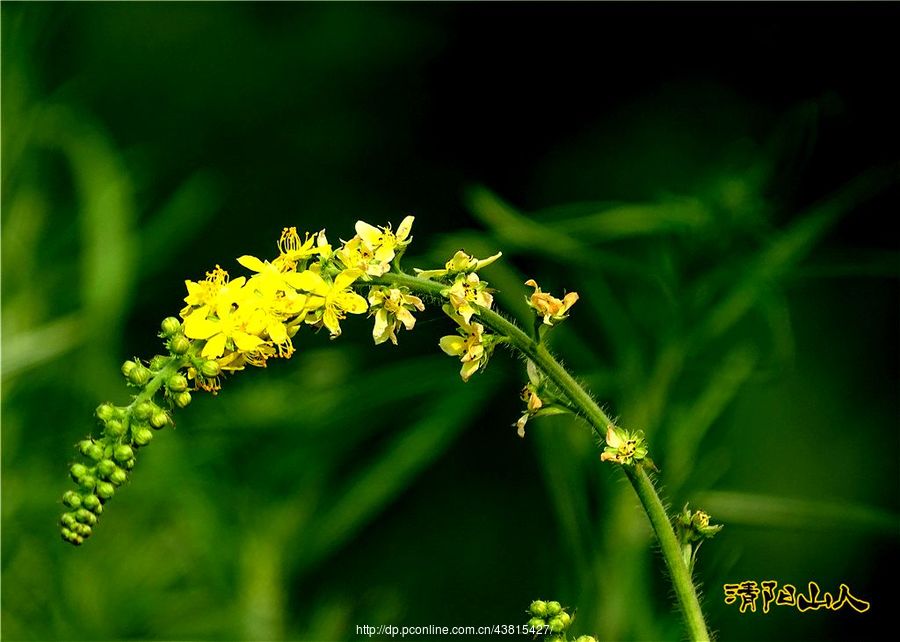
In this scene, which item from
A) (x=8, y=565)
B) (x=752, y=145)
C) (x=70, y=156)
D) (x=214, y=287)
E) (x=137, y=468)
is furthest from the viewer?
(x=752, y=145)

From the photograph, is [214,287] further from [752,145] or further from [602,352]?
[752,145]

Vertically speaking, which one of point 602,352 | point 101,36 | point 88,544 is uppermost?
point 101,36

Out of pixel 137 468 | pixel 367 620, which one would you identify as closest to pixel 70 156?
pixel 137 468

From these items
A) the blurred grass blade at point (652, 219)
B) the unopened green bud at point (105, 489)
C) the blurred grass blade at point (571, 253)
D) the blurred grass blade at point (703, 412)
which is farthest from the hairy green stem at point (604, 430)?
the blurred grass blade at point (652, 219)

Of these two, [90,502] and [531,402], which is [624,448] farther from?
[90,502]

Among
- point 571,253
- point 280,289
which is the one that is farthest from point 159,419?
point 571,253

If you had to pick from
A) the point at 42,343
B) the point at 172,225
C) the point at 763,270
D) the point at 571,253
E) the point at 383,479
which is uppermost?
the point at 172,225

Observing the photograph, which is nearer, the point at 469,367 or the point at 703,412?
the point at 469,367

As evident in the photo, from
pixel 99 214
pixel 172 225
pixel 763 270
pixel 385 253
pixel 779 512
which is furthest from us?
pixel 172 225
